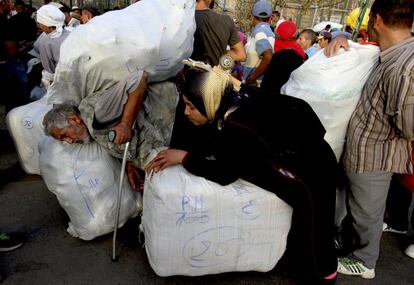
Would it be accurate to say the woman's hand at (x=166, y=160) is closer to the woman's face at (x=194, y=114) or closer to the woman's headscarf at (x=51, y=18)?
the woman's face at (x=194, y=114)

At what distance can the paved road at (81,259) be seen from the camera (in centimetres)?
213

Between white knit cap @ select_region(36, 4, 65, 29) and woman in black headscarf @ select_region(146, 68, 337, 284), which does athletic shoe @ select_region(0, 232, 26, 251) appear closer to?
woman in black headscarf @ select_region(146, 68, 337, 284)

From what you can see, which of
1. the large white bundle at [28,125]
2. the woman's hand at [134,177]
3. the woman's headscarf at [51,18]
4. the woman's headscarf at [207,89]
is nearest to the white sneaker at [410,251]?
the woman's headscarf at [207,89]

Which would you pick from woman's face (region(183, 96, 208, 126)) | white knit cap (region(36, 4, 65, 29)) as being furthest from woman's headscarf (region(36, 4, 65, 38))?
woman's face (region(183, 96, 208, 126))

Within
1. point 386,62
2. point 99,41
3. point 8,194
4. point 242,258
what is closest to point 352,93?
point 386,62

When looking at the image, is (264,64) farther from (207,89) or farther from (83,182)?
(83,182)

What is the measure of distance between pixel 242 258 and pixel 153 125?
1.03 m

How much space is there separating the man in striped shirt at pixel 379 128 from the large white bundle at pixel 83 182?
5.07ft

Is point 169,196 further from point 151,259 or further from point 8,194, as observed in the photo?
point 8,194

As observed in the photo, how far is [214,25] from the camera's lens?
3.25 meters

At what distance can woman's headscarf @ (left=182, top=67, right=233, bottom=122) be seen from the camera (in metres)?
1.86

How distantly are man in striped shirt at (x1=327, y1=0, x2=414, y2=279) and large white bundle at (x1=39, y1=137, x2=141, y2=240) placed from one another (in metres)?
1.55

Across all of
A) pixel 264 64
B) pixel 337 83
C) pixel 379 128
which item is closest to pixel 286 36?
pixel 264 64

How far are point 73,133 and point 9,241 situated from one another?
0.83 meters
